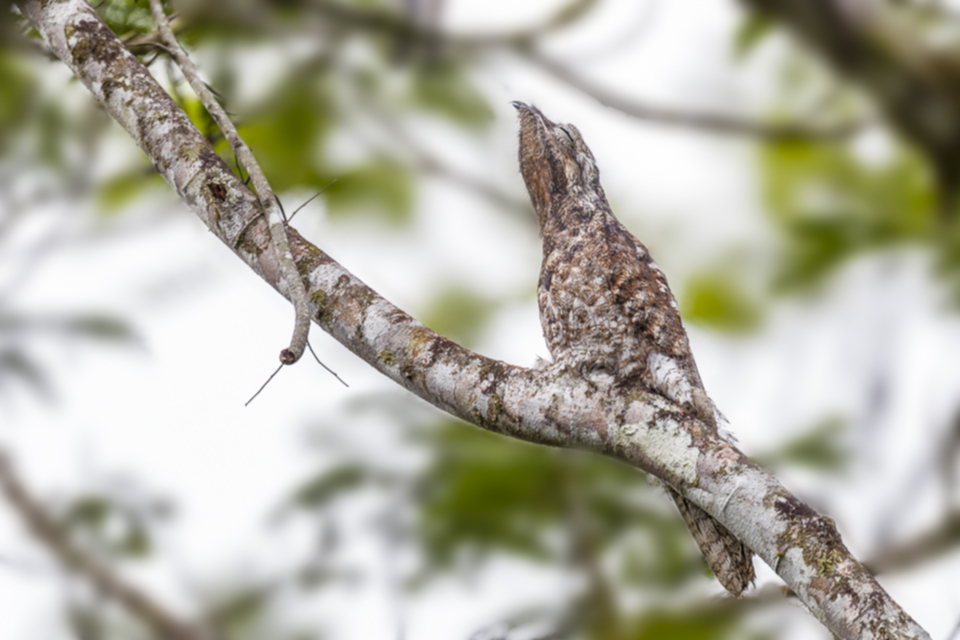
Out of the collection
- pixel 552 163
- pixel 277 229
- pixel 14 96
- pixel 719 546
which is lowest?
pixel 719 546

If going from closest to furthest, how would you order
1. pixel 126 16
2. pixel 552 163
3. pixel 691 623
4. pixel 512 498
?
pixel 552 163, pixel 691 623, pixel 126 16, pixel 512 498

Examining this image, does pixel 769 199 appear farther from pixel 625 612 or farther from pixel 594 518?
pixel 625 612

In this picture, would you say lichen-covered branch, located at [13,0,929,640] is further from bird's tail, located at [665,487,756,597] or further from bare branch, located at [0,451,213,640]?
bare branch, located at [0,451,213,640]

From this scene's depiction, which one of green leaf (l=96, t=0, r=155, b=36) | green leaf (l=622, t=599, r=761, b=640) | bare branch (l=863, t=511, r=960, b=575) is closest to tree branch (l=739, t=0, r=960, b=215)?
bare branch (l=863, t=511, r=960, b=575)

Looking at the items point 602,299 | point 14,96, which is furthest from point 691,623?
point 14,96

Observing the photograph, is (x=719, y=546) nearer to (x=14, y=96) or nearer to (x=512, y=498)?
(x=512, y=498)

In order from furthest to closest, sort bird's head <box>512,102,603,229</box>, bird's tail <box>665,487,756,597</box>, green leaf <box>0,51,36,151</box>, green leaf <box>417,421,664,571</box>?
green leaf <box>0,51,36,151</box> → green leaf <box>417,421,664,571</box> → bird's head <box>512,102,603,229</box> → bird's tail <box>665,487,756,597</box>

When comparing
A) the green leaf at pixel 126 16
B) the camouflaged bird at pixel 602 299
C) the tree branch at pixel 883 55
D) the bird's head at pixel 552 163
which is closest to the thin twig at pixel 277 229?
the camouflaged bird at pixel 602 299
